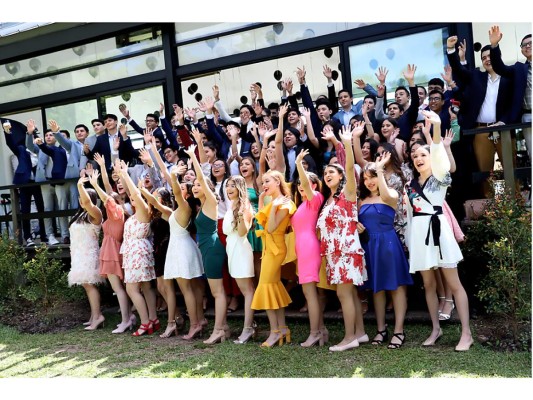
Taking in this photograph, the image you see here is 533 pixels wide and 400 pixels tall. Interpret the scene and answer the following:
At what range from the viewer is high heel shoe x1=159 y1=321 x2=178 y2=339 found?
6.65 m

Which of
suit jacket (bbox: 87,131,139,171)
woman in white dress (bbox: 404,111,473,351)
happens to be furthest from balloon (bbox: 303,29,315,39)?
woman in white dress (bbox: 404,111,473,351)

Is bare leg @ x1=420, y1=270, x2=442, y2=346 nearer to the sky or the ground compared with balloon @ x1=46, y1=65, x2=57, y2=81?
nearer to the ground

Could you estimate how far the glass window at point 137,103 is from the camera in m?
10.4

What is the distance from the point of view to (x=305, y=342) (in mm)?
5730

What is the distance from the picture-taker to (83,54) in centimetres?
1102

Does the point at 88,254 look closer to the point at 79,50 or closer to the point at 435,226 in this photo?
the point at 435,226

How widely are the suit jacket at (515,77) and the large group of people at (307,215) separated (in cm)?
1

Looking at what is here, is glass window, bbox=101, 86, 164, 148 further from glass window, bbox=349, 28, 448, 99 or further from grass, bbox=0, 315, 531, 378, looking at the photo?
grass, bbox=0, 315, 531, 378

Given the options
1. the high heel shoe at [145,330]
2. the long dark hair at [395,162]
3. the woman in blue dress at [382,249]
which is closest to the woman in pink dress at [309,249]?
the woman in blue dress at [382,249]

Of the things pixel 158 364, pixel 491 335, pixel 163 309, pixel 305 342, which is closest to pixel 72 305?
pixel 163 309

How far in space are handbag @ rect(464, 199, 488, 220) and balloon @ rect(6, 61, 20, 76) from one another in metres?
9.25

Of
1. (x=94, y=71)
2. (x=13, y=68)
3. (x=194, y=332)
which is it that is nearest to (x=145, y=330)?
(x=194, y=332)

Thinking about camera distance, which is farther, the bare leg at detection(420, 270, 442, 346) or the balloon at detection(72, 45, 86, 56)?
the balloon at detection(72, 45, 86, 56)

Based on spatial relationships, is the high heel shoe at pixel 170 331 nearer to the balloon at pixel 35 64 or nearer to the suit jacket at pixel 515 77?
the suit jacket at pixel 515 77
